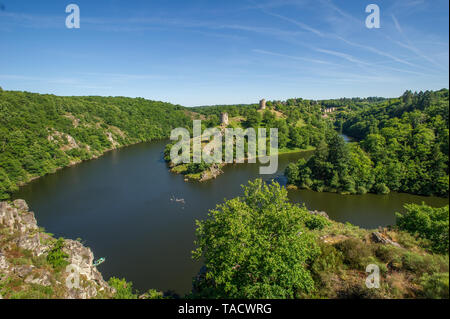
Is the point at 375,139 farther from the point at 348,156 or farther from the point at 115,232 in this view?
the point at 115,232

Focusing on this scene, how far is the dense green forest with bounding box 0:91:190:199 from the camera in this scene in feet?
147

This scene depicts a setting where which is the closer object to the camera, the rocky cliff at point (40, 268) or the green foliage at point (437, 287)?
the green foliage at point (437, 287)

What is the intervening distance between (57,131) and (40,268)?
207ft

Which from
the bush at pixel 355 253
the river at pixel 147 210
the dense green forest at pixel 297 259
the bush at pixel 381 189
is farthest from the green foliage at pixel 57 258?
the bush at pixel 381 189

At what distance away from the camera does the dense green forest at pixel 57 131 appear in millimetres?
44844

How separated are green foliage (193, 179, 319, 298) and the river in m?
9.41

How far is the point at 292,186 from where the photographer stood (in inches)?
1464

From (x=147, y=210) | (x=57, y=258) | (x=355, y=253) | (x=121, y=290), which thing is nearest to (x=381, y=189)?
(x=355, y=253)

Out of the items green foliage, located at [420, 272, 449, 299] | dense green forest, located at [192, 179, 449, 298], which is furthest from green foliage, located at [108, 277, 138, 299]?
green foliage, located at [420, 272, 449, 299]

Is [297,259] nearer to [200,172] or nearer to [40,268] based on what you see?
[40,268]

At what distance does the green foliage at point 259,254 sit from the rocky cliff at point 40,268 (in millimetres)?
8306

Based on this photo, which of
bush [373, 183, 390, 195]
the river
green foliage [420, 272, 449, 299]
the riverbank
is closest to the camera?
green foliage [420, 272, 449, 299]

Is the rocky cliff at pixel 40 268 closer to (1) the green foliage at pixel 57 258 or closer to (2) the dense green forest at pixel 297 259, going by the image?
(1) the green foliage at pixel 57 258

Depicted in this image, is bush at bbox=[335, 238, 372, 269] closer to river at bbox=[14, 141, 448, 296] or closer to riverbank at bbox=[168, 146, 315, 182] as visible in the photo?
river at bbox=[14, 141, 448, 296]
